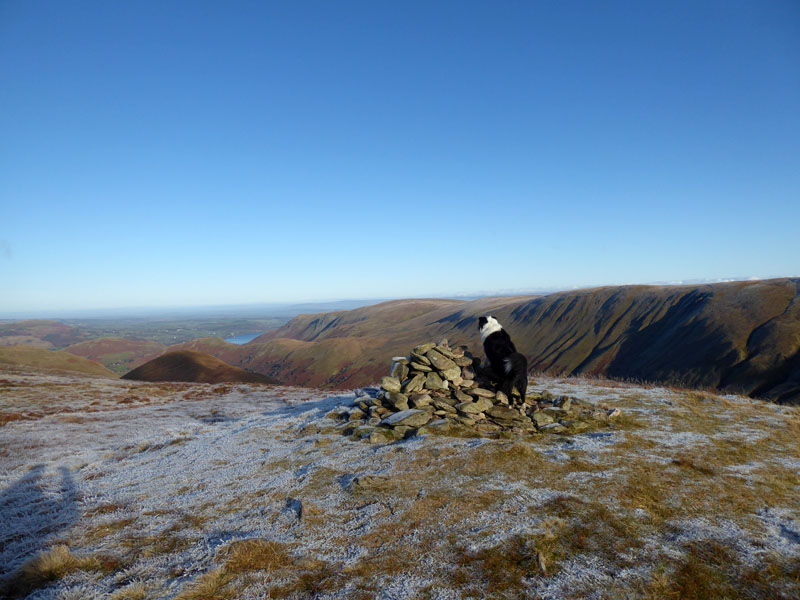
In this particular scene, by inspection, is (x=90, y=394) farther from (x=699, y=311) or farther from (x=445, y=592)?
(x=699, y=311)

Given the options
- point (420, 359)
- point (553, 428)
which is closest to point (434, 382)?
point (420, 359)

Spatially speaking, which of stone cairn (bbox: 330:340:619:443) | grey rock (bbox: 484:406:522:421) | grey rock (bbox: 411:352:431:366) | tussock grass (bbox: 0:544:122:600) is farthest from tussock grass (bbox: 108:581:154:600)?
grey rock (bbox: 411:352:431:366)

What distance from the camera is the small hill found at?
63531 millimetres

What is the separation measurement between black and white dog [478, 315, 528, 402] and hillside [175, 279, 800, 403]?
5222 cm

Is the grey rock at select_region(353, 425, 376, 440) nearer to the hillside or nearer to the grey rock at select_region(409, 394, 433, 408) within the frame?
the grey rock at select_region(409, 394, 433, 408)

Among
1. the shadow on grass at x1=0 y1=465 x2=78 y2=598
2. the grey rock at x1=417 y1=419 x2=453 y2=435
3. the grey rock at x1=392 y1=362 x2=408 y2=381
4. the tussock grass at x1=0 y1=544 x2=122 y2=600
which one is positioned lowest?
the shadow on grass at x1=0 y1=465 x2=78 y2=598

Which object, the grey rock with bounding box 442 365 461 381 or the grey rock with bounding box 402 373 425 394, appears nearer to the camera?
the grey rock with bounding box 402 373 425 394

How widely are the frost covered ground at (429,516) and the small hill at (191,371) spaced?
5351 centimetres

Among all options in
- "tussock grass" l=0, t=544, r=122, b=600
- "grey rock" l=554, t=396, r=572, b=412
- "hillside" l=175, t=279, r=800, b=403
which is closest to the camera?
"tussock grass" l=0, t=544, r=122, b=600

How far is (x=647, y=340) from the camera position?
87312 millimetres

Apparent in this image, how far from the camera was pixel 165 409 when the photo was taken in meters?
27.7

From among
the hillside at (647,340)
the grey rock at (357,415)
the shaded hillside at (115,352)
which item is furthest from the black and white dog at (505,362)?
the shaded hillside at (115,352)

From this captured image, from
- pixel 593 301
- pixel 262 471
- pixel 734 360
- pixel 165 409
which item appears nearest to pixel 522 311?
pixel 593 301

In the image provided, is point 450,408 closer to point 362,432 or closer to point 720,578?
point 362,432
